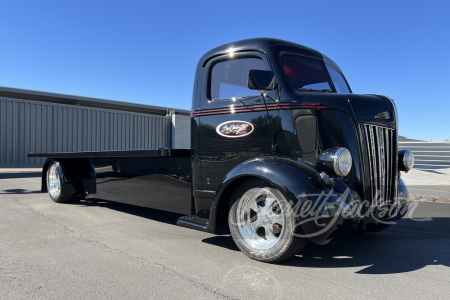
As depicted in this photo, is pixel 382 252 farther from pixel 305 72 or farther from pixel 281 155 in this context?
pixel 305 72

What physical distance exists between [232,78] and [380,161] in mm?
1743

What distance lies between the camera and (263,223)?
11.3ft

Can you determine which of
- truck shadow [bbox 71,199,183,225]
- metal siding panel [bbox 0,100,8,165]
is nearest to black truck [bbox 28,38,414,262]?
truck shadow [bbox 71,199,183,225]

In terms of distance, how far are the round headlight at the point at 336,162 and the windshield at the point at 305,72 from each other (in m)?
0.85

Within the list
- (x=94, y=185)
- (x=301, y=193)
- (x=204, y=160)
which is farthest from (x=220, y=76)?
(x=94, y=185)

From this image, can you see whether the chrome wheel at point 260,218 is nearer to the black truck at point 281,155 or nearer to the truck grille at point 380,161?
the black truck at point 281,155

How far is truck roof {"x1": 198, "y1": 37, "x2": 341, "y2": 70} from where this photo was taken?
382 centimetres

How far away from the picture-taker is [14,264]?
3215mm

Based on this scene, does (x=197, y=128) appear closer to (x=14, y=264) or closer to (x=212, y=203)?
(x=212, y=203)

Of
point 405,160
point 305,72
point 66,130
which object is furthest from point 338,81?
point 66,130

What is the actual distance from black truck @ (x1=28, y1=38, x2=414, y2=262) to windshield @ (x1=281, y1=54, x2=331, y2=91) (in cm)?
1

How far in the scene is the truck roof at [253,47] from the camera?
3818 mm

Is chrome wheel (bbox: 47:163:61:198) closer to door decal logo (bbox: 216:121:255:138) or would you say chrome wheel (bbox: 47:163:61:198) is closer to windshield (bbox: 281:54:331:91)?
door decal logo (bbox: 216:121:255:138)

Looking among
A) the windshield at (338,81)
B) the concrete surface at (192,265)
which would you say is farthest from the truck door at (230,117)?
the windshield at (338,81)
